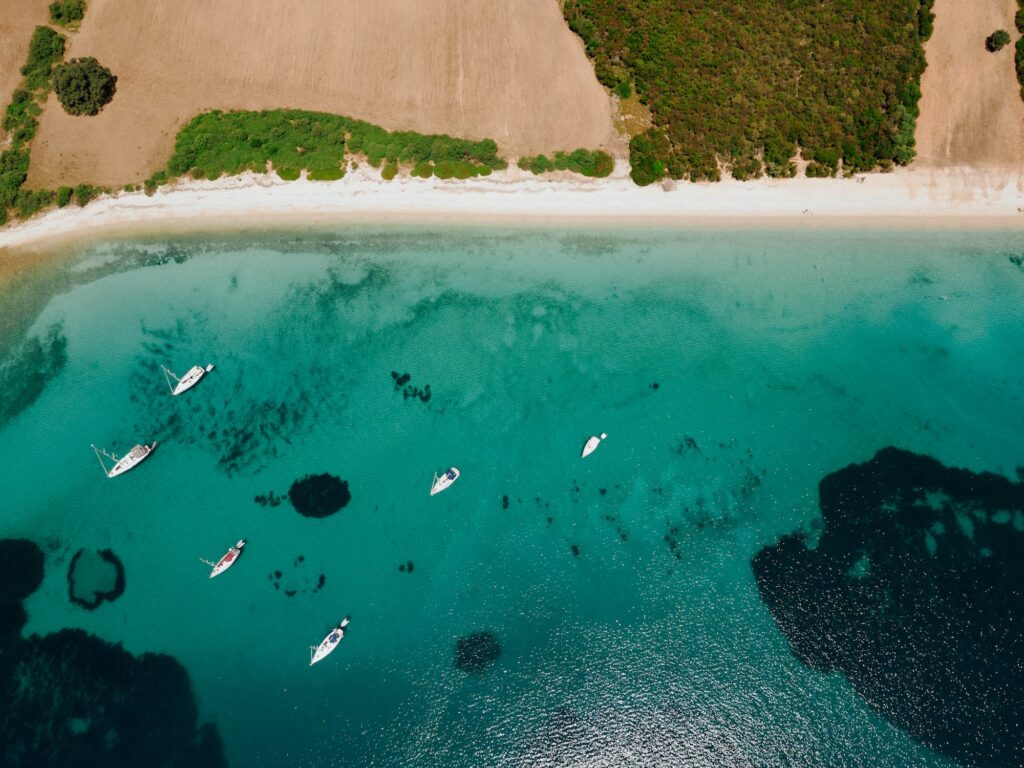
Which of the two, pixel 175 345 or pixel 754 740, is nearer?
pixel 754 740

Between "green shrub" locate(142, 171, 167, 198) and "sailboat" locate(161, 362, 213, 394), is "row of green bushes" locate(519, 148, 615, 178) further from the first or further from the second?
"sailboat" locate(161, 362, 213, 394)

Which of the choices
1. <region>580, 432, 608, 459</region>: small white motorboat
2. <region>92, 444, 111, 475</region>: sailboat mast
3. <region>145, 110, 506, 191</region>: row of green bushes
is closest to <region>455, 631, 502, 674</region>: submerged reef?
<region>580, 432, 608, 459</region>: small white motorboat

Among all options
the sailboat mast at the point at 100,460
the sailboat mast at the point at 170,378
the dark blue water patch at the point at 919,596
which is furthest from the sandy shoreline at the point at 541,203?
the dark blue water patch at the point at 919,596

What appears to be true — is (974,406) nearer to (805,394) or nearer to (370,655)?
(805,394)

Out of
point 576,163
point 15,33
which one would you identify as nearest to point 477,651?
point 576,163

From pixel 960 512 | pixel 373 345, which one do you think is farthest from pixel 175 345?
pixel 960 512

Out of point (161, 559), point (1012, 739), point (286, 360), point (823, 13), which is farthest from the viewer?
point (823, 13)
